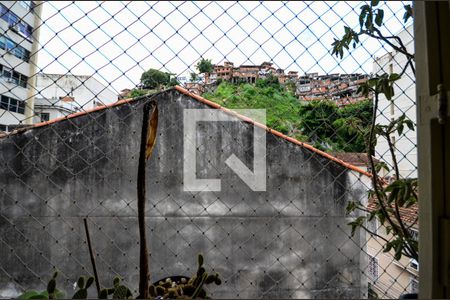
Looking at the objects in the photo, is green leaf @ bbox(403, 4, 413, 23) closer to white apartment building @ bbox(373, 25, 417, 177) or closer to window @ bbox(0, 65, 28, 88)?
white apartment building @ bbox(373, 25, 417, 177)

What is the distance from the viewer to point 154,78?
1.07m

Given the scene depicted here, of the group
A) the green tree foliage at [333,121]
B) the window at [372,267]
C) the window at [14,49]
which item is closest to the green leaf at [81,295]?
the window at [14,49]

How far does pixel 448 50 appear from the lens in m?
0.60

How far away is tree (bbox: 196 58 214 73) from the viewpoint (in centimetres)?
107

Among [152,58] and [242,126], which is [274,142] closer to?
[242,126]

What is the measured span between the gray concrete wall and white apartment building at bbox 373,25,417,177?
633 millimetres

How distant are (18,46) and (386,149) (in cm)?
128

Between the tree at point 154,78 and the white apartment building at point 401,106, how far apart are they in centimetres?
71

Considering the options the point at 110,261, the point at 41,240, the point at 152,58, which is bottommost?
the point at 110,261

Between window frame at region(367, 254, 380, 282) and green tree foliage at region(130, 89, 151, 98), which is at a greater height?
green tree foliage at region(130, 89, 151, 98)

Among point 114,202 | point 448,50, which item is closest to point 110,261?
point 114,202

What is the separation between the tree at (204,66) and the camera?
1066 mm

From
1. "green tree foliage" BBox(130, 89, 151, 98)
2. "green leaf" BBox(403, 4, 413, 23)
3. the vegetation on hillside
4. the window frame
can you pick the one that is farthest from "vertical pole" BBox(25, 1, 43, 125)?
the window frame

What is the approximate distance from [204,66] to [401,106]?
2.28 feet
